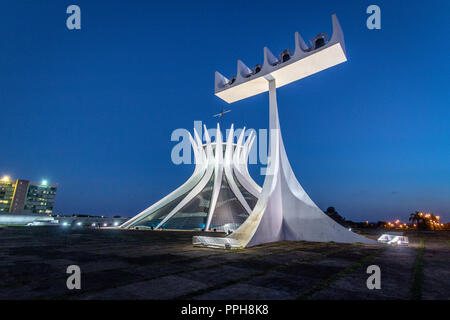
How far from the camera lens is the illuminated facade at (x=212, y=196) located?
2694 cm

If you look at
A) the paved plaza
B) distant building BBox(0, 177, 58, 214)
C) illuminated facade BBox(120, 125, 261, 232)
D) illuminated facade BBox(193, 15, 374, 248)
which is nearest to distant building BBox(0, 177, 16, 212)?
distant building BBox(0, 177, 58, 214)

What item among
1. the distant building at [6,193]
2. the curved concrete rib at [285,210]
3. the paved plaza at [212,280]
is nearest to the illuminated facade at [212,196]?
the curved concrete rib at [285,210]

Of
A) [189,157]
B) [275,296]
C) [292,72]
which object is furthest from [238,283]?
[189,157]

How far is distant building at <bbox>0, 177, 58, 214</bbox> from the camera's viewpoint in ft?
294

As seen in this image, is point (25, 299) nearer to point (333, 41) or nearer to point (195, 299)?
point (195, 299)

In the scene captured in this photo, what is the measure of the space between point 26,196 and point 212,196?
99.0m

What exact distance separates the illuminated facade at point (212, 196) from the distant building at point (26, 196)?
283 ft

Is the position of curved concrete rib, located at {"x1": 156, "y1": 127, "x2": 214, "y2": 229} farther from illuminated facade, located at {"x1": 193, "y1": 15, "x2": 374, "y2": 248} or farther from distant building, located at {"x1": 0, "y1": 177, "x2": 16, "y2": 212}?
distant building, located at {"x1": 0, "y1": 177, "x2": 16, "y2": 212}

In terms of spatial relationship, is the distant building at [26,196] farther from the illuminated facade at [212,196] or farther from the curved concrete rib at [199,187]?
the curved concrete rib at [199,187]

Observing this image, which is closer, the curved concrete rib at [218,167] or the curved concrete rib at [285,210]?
the curved concrete rib at [285,210]

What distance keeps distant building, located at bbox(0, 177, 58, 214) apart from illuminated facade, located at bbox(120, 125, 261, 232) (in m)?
86.2
